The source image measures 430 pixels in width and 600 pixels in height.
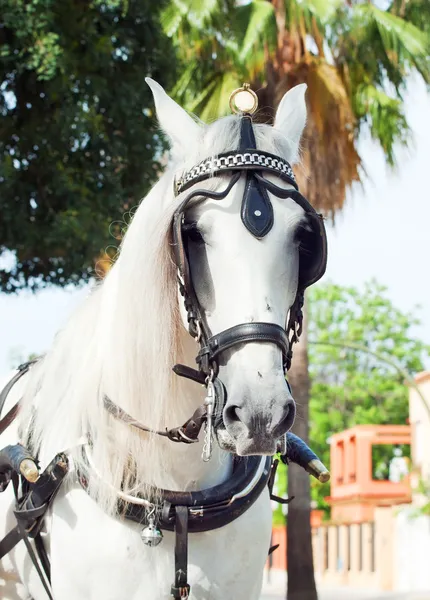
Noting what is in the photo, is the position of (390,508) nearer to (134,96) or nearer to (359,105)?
(359,105)

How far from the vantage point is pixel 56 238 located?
11133 millimetres

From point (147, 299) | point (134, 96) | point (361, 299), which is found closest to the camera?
point (147, 299)

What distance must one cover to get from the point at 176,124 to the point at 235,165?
0.33m

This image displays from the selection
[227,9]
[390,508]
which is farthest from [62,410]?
[390,508]

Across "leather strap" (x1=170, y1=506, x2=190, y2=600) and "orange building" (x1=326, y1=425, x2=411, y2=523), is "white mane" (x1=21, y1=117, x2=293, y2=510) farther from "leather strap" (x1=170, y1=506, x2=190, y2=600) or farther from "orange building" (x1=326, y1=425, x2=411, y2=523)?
"orange building" (x1=326, y1=425, x2=411, y2=523)

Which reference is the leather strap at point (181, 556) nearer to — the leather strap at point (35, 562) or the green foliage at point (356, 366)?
the leather strap at point (35, 562)

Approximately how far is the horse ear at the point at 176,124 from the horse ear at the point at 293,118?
27 cm

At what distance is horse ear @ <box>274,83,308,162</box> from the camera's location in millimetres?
3248

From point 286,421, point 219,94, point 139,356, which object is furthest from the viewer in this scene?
point 219,94

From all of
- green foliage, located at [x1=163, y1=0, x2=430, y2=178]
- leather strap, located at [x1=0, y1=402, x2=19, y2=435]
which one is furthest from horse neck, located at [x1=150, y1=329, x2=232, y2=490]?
green foliage, located at [x1=163, y1=0, x2=430, y2=178]

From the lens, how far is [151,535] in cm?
296

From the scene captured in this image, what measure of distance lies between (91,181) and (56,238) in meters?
0.97

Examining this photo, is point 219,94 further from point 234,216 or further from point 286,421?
point 286,421

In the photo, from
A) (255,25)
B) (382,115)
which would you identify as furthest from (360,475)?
(255,25)
